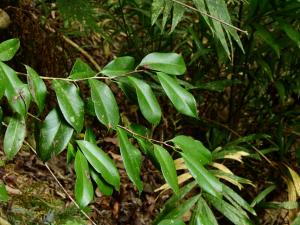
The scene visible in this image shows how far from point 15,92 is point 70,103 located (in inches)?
3.7

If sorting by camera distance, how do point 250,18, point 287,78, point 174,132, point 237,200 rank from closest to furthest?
point 237,200 < point 250,18 < point 287,78 < point 174,132

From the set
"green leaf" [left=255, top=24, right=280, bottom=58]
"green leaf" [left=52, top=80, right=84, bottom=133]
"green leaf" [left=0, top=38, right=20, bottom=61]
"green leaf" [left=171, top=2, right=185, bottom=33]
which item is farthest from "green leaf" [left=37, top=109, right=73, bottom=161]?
"green leaf" [left=255, top=24, right=280, bottom=58]

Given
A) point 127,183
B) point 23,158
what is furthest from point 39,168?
point 127,183

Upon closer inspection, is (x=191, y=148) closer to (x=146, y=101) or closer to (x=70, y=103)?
(x=146, y=101)

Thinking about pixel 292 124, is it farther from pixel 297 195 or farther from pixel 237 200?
pixel 237 200

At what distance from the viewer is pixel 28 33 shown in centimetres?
170

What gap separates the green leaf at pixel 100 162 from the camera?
31.2 inches

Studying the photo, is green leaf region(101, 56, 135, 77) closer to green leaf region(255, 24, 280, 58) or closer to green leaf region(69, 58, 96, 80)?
green leaf region(69, 58, 96, 80)

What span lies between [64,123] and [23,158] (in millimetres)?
1078

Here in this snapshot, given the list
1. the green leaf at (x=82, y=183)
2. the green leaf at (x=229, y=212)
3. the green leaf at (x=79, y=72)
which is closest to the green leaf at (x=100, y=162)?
the green leaf at (x=82, y=183)

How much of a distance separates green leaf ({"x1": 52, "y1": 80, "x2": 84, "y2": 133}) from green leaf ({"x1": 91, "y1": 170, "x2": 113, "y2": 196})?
98 mm

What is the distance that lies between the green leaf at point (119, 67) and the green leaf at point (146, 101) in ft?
0.14

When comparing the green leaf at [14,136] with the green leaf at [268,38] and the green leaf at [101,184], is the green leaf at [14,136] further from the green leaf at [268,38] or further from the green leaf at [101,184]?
the green leaf at [268,38]

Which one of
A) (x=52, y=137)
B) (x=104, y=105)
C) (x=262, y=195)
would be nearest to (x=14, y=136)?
(x=52, y=137)
